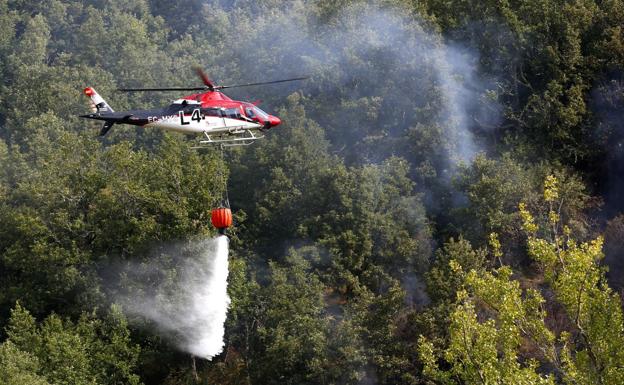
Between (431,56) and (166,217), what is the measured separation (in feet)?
58.3

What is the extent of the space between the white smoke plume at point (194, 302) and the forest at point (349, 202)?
325 millimetres

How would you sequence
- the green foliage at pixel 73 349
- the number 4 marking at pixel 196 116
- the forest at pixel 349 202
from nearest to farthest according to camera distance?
the number 4 marking at pixel 196 116, the forest at pixel 349 202, the green foliage at pixel 73 349

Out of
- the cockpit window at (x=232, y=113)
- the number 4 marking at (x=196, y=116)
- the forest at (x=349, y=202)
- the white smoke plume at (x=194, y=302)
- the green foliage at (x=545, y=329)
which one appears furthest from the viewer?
the white smoke plume at (x=194, y=302)

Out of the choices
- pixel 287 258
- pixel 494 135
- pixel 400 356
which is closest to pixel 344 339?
pixel 400 356

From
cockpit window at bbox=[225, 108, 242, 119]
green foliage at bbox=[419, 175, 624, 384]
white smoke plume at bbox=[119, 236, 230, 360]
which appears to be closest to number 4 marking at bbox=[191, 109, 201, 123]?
cockpit window at bbox=[225, 108, 242, 119]

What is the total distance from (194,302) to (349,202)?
8.64m

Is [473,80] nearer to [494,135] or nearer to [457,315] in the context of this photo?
[494,135]

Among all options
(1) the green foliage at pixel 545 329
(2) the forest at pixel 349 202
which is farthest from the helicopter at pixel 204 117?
(1) the green foliage at pixel 545 329

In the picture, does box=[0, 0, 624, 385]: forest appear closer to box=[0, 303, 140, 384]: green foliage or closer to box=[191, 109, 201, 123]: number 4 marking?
box=[0, 303, 140, 384]: green foliage

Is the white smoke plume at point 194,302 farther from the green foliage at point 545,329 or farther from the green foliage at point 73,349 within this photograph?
the green foliage at point 545,329

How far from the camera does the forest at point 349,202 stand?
42.6 metres

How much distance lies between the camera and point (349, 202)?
50281 mm

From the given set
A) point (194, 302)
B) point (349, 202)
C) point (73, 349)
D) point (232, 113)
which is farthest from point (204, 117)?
Result: point (349, 202)

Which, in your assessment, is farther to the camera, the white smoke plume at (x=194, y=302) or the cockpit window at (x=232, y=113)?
the white smoke plume at (x=194, y=302)
